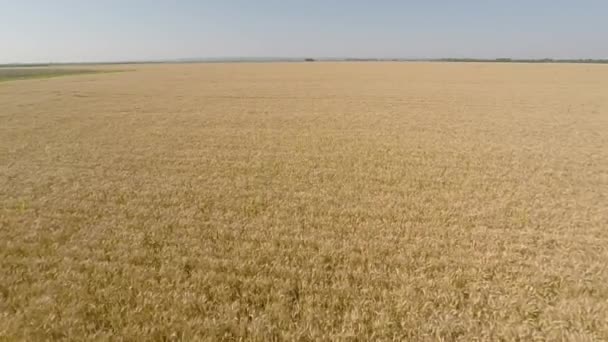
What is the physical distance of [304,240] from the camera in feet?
15.6

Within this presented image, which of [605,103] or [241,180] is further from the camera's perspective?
[605,103]

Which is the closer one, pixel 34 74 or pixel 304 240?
pixel 304 240

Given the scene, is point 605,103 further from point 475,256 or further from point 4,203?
point 4,203

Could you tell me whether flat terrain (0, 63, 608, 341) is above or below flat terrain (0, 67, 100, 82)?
below

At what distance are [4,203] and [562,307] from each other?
8.72 m

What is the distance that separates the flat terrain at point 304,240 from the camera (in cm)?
322

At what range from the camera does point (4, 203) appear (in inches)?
241

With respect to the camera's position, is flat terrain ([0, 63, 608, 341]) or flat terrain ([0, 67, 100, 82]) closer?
flat terrain ([0, 63, 608, 341])

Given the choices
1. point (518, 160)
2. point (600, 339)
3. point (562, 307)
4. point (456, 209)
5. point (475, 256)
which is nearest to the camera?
point (600, 339)

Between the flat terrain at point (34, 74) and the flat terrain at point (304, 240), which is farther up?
the flat terrain at point (34, 74)

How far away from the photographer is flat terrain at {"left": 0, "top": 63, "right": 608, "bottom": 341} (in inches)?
127

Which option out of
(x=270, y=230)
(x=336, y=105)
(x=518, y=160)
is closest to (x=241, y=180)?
(x=270, y=230)

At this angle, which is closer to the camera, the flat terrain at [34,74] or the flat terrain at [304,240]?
the flat terrain at [304,240]

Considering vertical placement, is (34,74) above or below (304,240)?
above
